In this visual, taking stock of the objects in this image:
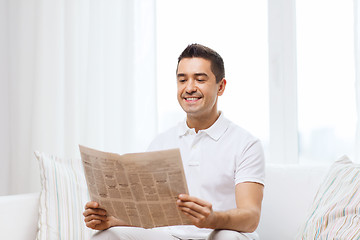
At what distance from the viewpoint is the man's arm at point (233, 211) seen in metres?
1.33

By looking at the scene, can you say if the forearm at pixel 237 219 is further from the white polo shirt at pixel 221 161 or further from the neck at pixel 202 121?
the neck at pixel 202 121

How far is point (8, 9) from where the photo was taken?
3.22 metres

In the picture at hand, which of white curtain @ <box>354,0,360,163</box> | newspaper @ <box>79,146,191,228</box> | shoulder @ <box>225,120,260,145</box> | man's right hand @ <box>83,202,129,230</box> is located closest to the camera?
newspaper @ <box>79,146,191,228</box>

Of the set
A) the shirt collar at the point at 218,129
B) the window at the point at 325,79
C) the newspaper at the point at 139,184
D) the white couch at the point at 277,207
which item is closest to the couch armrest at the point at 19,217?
the white couch at the point at 277,207

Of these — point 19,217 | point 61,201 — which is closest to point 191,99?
point 61,201

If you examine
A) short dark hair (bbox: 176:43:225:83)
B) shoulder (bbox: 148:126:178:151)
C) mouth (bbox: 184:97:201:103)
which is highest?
short dark hair (bbox: 176:43:225:83)

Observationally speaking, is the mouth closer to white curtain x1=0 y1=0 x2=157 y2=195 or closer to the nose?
the nose

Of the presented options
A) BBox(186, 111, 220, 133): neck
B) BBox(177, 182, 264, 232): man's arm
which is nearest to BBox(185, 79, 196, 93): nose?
BBox(186, 111, 220, 133): neck

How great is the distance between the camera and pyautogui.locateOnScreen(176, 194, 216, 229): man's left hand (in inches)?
52.2

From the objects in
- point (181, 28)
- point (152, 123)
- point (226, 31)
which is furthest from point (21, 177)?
point (226, 31)

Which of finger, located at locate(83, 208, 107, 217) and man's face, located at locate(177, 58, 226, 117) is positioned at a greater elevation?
man's face, located at locate(177, 58, 226, 117)

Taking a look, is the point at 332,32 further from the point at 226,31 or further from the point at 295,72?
the point at 226,31

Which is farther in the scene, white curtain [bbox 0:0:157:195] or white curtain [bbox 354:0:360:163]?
white curtain [bbox 0:0:157:195]

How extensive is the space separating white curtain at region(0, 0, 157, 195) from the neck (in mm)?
987
